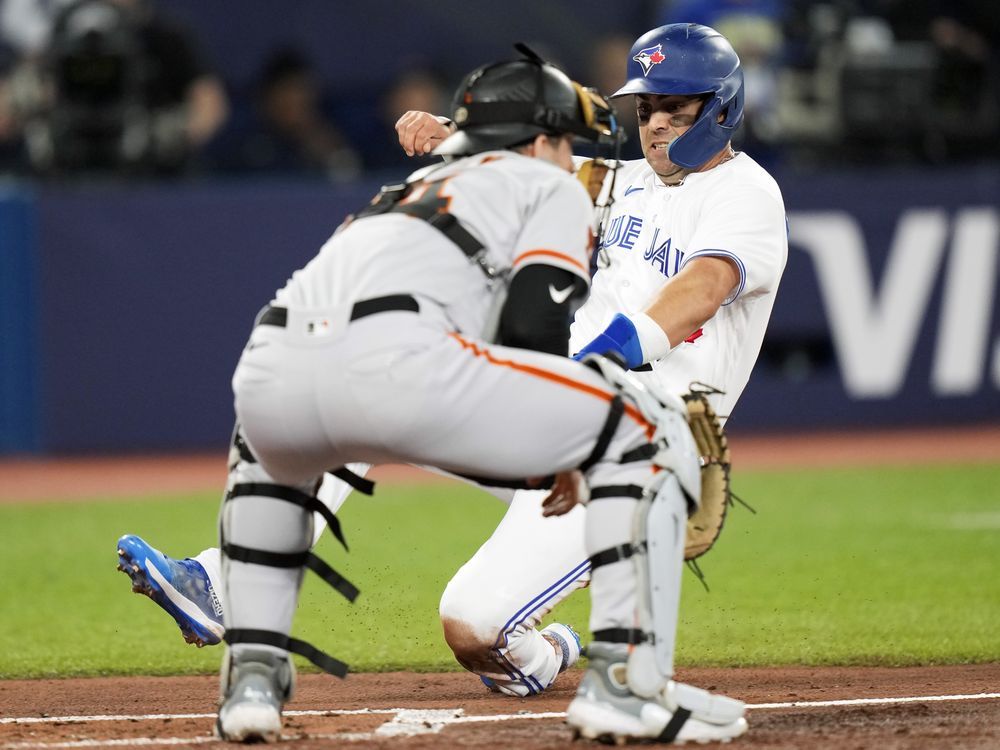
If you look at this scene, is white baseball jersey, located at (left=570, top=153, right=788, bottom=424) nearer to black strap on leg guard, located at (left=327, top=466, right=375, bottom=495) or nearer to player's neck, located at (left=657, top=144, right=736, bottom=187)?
player's neck, located at (left=657, top=144, right=736, bottom=187)

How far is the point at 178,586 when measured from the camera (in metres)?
5.03

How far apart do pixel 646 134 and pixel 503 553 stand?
4.87ft

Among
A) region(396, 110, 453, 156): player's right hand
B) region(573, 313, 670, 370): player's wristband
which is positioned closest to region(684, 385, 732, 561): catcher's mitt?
region(573, 313, 670, 370): player's wristband

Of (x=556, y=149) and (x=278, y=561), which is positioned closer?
(x=278, y=561)

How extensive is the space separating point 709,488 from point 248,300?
7.53m

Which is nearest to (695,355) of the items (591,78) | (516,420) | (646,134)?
(646,134)

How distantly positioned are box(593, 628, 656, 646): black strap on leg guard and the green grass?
1871mm

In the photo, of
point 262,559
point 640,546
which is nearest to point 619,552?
point 640,546

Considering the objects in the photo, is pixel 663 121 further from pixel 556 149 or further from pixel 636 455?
pixel 636 455

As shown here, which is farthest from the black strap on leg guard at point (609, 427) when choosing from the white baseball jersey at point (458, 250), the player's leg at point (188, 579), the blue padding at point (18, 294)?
the blue padding at point (18, 294)

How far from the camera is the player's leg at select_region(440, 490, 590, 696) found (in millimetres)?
5141

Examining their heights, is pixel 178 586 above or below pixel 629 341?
below

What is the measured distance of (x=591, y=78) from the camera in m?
14.5

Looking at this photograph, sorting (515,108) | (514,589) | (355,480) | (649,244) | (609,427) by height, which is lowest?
(514,589)
